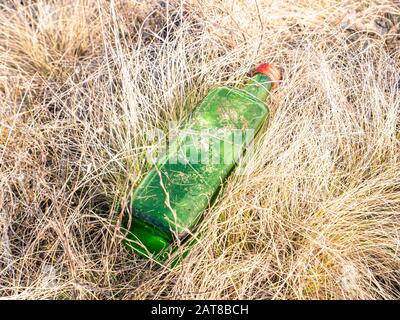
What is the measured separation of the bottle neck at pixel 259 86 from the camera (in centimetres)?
183

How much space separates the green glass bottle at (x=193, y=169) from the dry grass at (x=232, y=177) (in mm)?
74

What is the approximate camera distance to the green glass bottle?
1456 millimetres

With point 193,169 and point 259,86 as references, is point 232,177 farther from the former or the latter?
point 259,86

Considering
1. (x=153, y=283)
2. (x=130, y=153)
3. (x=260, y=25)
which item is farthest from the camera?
(x=260, y=25)

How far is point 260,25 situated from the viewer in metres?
2.23

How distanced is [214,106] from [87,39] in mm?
971

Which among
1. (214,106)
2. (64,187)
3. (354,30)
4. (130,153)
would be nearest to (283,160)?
(214,106)

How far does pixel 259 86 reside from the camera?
72.2 inches

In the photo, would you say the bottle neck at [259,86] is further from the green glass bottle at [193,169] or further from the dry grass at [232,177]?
the dry grass at [232,177]

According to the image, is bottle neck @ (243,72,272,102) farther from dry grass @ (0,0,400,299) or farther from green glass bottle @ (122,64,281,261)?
dry grass @ (0,0,400,299)

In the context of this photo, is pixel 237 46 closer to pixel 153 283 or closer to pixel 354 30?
pixel 354 30

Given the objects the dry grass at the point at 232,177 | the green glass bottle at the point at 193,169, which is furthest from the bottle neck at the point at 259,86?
the dry grass at the point at 232,177

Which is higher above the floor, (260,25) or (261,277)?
(260,25)

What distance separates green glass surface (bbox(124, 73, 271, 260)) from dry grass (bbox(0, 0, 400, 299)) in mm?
76
